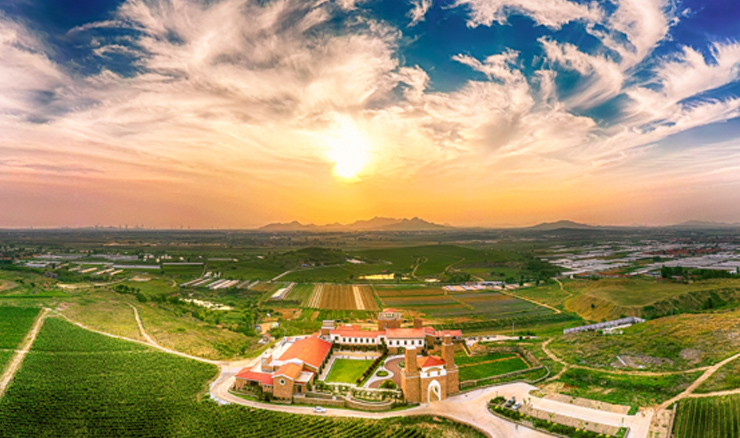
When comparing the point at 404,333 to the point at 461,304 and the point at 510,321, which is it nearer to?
the point at 510,321

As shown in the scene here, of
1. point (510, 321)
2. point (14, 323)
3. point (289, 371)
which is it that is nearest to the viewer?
point (289, 371)

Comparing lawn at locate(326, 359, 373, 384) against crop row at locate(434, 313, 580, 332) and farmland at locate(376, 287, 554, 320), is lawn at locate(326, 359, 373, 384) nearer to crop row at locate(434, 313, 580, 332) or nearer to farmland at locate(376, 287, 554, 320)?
crop row at locate(434, 313, 580, 332)

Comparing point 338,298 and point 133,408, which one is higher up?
point 133,408

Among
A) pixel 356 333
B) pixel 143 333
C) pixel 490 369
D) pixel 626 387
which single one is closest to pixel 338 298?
pixel 356 333

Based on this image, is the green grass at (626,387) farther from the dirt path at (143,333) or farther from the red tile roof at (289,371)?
the dirt path at (143,333)

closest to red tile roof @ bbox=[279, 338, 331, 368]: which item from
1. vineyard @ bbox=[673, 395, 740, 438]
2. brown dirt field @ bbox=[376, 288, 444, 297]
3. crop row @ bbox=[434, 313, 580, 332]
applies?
crop row @ bbox=[434, 313, 580, 332]

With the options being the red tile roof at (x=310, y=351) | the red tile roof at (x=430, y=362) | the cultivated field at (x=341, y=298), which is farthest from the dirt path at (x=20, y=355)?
the cultivated field at (x=341, y=298)
